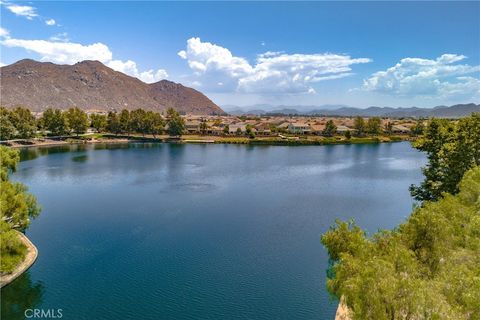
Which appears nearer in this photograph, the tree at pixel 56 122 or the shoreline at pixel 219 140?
the shoreline at pixel 219 140

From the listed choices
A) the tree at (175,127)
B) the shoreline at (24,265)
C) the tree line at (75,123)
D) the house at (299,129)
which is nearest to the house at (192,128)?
the tree line at (75,123)

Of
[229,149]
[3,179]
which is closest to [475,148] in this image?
[3,179]

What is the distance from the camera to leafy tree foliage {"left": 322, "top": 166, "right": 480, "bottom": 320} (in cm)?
1326

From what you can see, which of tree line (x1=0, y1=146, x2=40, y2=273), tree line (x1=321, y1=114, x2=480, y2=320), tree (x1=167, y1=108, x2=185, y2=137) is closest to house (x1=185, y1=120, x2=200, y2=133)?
tree (x1=167, y1=108, x2=185, y2=137)

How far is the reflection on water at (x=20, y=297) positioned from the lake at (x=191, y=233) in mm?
74

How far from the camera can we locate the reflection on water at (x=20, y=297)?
25.3m

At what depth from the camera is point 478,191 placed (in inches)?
1059

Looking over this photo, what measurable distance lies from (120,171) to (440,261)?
2690 inches

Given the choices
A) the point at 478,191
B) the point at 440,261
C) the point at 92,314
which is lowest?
the point at 92,314

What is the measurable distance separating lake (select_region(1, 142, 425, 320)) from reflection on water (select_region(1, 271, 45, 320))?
74 millimetres

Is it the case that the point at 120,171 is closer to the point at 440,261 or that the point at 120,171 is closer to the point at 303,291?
the point at 303,291

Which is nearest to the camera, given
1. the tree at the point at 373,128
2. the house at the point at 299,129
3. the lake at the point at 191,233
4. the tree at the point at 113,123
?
the lake at the point at 191,233

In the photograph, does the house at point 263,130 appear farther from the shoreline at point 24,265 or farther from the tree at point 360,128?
the shoreline at point 24,265

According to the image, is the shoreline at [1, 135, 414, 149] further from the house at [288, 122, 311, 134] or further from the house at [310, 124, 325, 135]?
the house at [288, 122, 311, 134]
